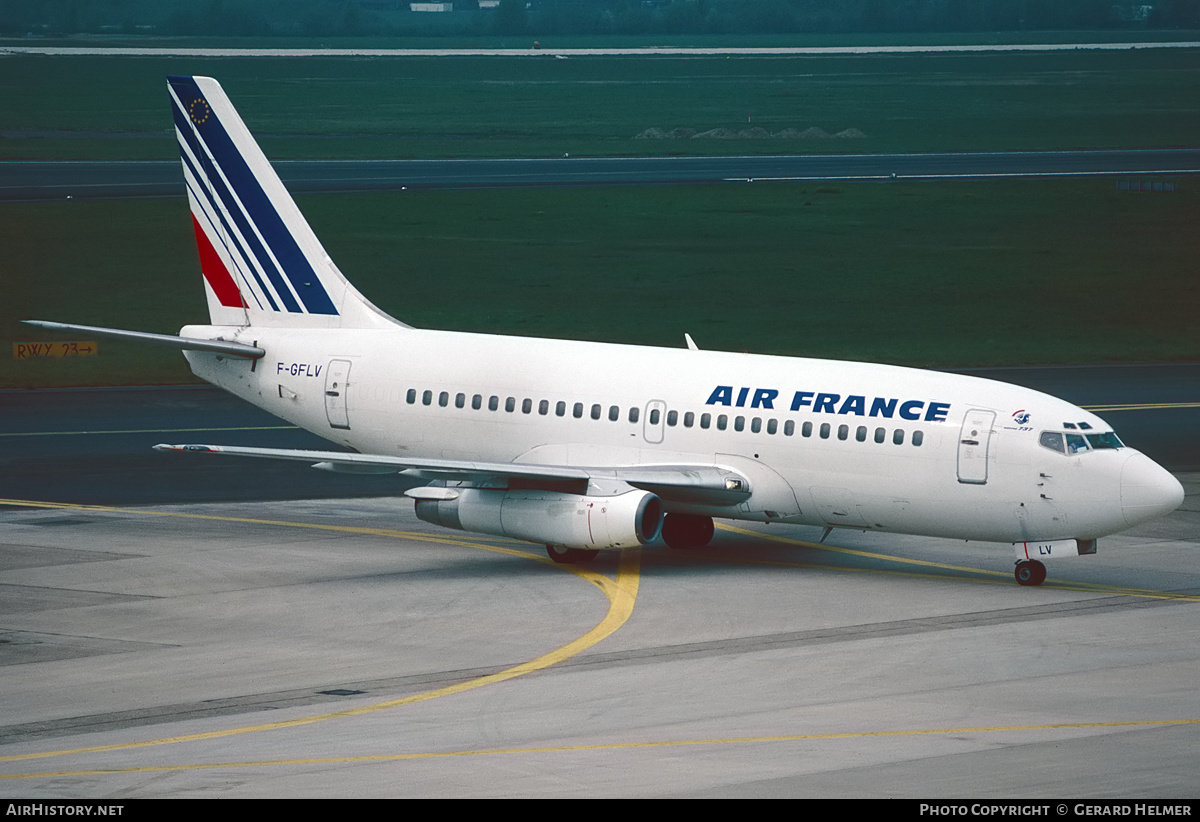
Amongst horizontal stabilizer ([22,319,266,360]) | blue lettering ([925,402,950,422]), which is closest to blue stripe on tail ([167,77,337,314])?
horizontal stabilizer ([22,319,266,360])

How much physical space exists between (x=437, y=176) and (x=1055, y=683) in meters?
95.4

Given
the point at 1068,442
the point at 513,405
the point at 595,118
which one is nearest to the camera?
the point at 1068,442

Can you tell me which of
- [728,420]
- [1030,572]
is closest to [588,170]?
[728,420]

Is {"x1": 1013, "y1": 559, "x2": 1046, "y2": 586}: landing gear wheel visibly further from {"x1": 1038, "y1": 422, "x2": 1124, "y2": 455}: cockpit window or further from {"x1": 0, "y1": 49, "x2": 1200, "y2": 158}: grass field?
{"x1": 0, "y1": 49, "x2": 1200, "y2": 158}: grass field

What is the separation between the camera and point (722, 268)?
298 ft

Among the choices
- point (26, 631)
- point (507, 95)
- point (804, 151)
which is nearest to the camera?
point (26, 631)

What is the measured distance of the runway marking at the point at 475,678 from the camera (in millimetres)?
27094

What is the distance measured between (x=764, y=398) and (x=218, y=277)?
51.3 ft

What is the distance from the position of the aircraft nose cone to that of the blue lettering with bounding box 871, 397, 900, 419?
479 centimetres

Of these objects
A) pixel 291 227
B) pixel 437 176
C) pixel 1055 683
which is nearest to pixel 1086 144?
pixel 437 176

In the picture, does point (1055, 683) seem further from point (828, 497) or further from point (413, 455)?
point (413, 455)

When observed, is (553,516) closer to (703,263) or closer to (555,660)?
(555,660)

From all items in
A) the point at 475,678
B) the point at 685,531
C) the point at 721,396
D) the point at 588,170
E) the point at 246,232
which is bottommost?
the point at 685,531

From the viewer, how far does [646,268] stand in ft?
298
